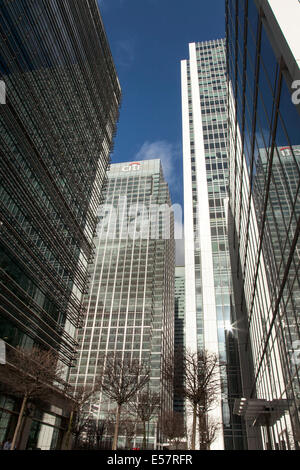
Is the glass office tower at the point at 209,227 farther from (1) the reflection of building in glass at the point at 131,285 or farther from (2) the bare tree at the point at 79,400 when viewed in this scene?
(1) the reflection of building in glass at the point at 131,285

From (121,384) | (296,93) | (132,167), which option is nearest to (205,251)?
(121,384)

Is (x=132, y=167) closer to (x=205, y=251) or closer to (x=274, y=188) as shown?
(x=205, y=251)

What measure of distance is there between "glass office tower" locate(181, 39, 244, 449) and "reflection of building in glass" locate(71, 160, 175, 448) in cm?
3931

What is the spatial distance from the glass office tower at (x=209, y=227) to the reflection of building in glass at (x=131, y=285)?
1548 inches

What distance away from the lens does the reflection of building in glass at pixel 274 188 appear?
36.4 ft

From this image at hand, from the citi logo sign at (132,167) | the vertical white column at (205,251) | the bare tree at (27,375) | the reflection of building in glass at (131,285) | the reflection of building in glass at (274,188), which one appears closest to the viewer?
the reflection of building in glass at (274,188)

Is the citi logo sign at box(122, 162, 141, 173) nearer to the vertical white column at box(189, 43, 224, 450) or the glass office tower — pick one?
the glass office tower

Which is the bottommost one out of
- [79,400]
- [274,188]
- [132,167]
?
[79,400]

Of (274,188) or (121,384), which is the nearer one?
(274,188)

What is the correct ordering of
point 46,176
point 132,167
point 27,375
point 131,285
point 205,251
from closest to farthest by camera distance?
point 27,375
point 46,176
point 205,251
point 131,285
point 132,167

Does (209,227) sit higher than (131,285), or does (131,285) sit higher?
(131,285)

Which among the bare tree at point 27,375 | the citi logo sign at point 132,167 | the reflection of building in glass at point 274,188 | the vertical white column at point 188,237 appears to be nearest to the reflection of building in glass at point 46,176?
the bare tree at point 27,375

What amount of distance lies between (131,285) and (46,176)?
262ft

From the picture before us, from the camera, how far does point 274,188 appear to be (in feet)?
49.1
